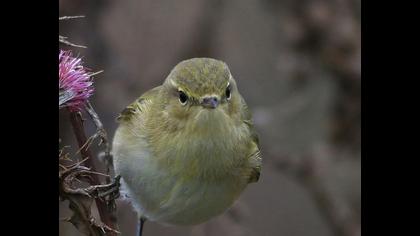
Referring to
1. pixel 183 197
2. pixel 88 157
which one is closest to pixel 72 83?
pixel 88 157

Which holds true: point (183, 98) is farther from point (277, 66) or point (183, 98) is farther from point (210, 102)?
point (277, 66)

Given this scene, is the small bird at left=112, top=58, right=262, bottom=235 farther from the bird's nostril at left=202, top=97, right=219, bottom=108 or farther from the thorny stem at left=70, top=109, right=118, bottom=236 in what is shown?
the thorny stem at left=70, top=109, right=118, bottom=236

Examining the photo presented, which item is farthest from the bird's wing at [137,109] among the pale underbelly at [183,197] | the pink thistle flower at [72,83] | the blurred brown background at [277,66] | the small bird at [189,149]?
the pink thistle flower at [72,83]

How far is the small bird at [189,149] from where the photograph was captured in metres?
2.83

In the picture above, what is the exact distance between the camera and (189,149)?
9.46 feet

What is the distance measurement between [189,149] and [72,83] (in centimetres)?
103

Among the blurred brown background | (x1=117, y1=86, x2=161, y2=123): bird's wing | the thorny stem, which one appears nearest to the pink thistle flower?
the thorny stem

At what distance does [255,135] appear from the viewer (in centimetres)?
351

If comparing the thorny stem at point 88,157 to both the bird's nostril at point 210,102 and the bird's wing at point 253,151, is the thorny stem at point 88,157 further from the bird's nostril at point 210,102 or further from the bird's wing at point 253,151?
the bird's wing at point 253,151

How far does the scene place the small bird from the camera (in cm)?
283

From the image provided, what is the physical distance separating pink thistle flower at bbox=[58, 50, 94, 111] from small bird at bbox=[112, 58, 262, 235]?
838 millimetres
